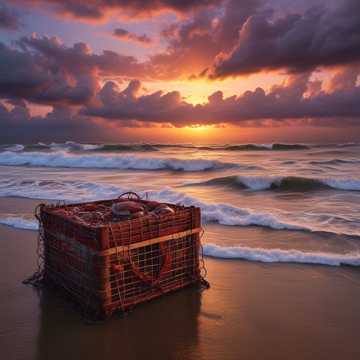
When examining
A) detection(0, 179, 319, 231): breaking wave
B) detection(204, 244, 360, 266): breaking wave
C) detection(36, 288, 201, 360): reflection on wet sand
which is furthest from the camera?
detection(0, 179, 319, 231): breaking wave

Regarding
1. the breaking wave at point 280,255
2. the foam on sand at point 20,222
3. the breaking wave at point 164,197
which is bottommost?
the breaking wave at point 280,255

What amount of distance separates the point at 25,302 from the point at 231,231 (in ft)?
15.1

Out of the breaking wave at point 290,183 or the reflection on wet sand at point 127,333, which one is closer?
the reflection on wet sand at point 127,333

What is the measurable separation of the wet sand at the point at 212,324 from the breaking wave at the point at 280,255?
564 mm

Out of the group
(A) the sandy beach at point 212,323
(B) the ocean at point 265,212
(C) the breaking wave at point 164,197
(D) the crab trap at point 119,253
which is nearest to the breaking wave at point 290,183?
(B) the ocean at point 265,212

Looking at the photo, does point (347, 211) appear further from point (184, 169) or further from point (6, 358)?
point (184, 169)

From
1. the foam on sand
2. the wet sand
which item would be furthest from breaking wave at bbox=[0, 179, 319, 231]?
the foam on sand

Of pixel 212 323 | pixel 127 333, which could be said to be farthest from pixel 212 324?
pixel 127 333

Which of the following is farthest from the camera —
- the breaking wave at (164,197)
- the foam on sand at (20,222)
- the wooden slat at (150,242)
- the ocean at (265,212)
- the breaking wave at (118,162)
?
the breaking wave at (118,162)

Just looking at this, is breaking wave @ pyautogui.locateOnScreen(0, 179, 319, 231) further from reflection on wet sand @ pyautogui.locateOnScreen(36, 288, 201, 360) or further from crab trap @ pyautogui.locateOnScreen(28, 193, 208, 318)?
reflection on wet sand @ pyautogui.locateOnScreen(36, 288, 201, 360)

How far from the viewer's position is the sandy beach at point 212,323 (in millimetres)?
3584

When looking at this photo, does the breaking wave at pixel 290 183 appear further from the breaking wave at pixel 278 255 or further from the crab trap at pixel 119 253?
the crab trap at pixel 119 253

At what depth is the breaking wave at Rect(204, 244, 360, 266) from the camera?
6.04m

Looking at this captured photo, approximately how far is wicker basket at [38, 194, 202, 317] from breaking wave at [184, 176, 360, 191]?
1094 centimetres
